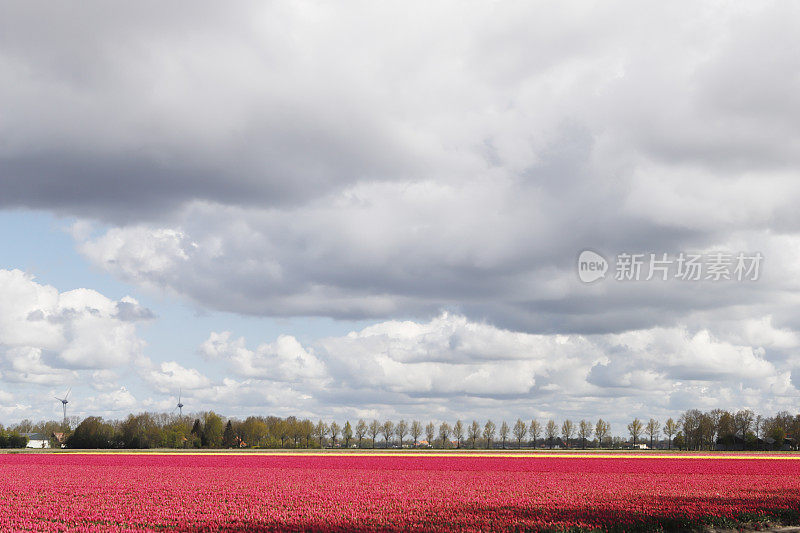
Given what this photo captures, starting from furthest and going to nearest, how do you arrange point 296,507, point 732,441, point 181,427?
1. point 732,441
2. point 181,427
3. point 296,507

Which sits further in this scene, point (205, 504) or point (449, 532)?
point (205, 504)

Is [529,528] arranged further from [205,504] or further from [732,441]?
[732,441]

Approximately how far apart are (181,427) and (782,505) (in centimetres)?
15144

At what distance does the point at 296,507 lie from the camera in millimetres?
29281

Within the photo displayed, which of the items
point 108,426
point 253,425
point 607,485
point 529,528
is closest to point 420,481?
point 607,485

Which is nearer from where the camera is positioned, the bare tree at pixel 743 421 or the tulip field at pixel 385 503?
the tulip field at pixel 385 503

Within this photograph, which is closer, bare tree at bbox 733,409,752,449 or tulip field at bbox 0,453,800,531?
tulip field at bbox 0,453,800,531

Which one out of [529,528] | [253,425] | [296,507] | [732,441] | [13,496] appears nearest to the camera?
[529,528]

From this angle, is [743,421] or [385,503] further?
[743,421]

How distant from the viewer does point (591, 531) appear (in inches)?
948

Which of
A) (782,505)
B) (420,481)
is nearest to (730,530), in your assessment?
(782,505)

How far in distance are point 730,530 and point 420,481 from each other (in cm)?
2045

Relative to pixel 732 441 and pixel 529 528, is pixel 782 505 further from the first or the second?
pixel 732 441

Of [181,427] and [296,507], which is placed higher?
[296,507]
